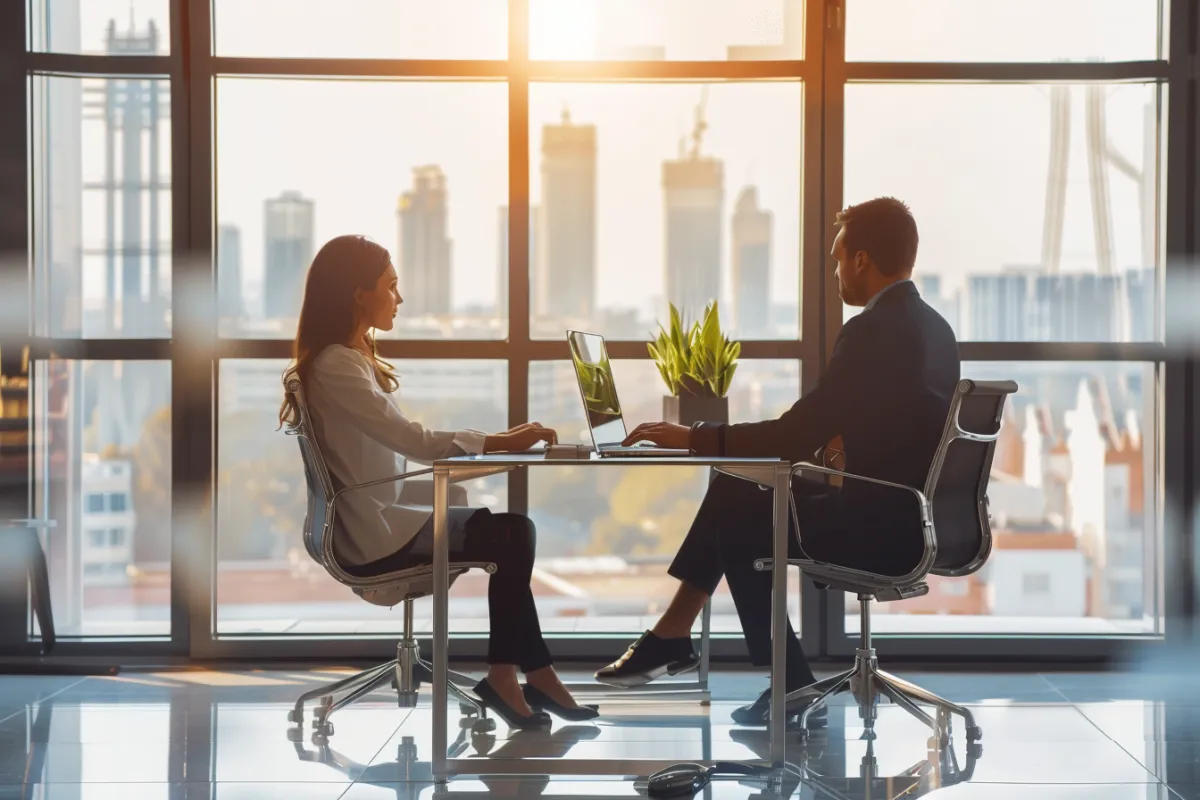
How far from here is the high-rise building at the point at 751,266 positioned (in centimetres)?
408

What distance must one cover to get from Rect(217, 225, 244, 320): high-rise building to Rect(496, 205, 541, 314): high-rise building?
0.94m

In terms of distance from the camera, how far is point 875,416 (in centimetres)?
300

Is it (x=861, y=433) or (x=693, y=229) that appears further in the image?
(x=693, y=229)

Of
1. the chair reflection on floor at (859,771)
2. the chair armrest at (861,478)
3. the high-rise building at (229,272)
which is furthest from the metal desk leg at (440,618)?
the high-rise building at (229,272)

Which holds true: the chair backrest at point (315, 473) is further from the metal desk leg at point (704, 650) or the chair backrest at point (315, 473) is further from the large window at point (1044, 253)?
the large window at point (1044, 253)

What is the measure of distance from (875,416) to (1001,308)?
139cm

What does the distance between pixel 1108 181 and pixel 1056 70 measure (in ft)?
1.47

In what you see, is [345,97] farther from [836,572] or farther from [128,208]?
[836,572]

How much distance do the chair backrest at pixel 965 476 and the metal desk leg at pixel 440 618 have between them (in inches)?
48.1

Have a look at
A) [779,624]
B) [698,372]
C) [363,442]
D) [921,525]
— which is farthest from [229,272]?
[921,525]

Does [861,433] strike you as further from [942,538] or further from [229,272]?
[229,272]

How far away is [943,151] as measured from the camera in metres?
4.11

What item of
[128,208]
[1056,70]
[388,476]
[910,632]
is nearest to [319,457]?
[388,476]

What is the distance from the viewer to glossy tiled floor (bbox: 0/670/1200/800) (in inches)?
105
